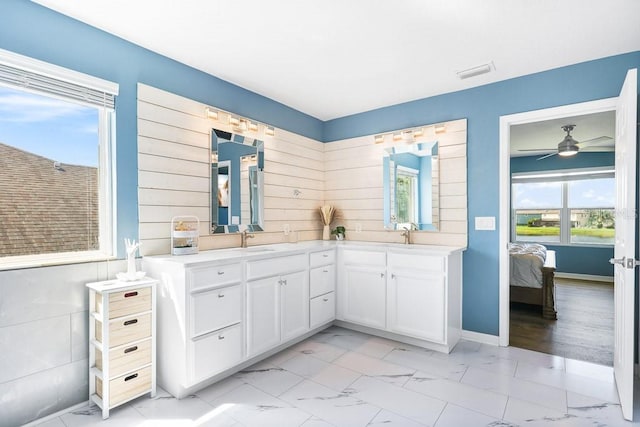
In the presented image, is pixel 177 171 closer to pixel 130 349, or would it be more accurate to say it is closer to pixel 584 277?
pixel 130 349

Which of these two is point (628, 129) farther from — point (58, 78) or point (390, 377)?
point (58, 78)

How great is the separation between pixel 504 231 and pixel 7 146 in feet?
12.7

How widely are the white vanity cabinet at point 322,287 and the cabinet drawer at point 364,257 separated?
15 centimetres

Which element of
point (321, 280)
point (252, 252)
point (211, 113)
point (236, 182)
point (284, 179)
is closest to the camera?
point (252, 252)

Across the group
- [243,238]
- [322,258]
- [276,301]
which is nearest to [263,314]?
[276,301]

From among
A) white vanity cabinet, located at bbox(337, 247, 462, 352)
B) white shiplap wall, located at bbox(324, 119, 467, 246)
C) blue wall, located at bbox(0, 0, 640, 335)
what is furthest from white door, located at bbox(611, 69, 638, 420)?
white shiplap wall, located at bbox(324, 119, 467, 246)

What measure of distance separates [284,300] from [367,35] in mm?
2267

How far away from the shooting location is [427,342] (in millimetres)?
3105

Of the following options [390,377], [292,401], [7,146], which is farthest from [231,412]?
[7,146]

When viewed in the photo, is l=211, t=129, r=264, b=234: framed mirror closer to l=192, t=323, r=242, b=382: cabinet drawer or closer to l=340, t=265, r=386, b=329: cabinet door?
l=192, t=323, r=242, b=382: cabinet drawer

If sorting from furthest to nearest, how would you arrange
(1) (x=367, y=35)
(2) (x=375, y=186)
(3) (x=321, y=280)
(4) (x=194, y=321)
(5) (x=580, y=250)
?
(5) (x=580, y=250) → (2) (x=375, y=186) → (3) (x=321, y=280) → (1) (x=367, y=35) → (4) (x=194, y=321)

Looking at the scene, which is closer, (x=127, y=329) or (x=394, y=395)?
(x=127, y=329)

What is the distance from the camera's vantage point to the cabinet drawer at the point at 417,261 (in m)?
2.95

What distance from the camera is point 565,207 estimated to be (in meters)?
6.65
